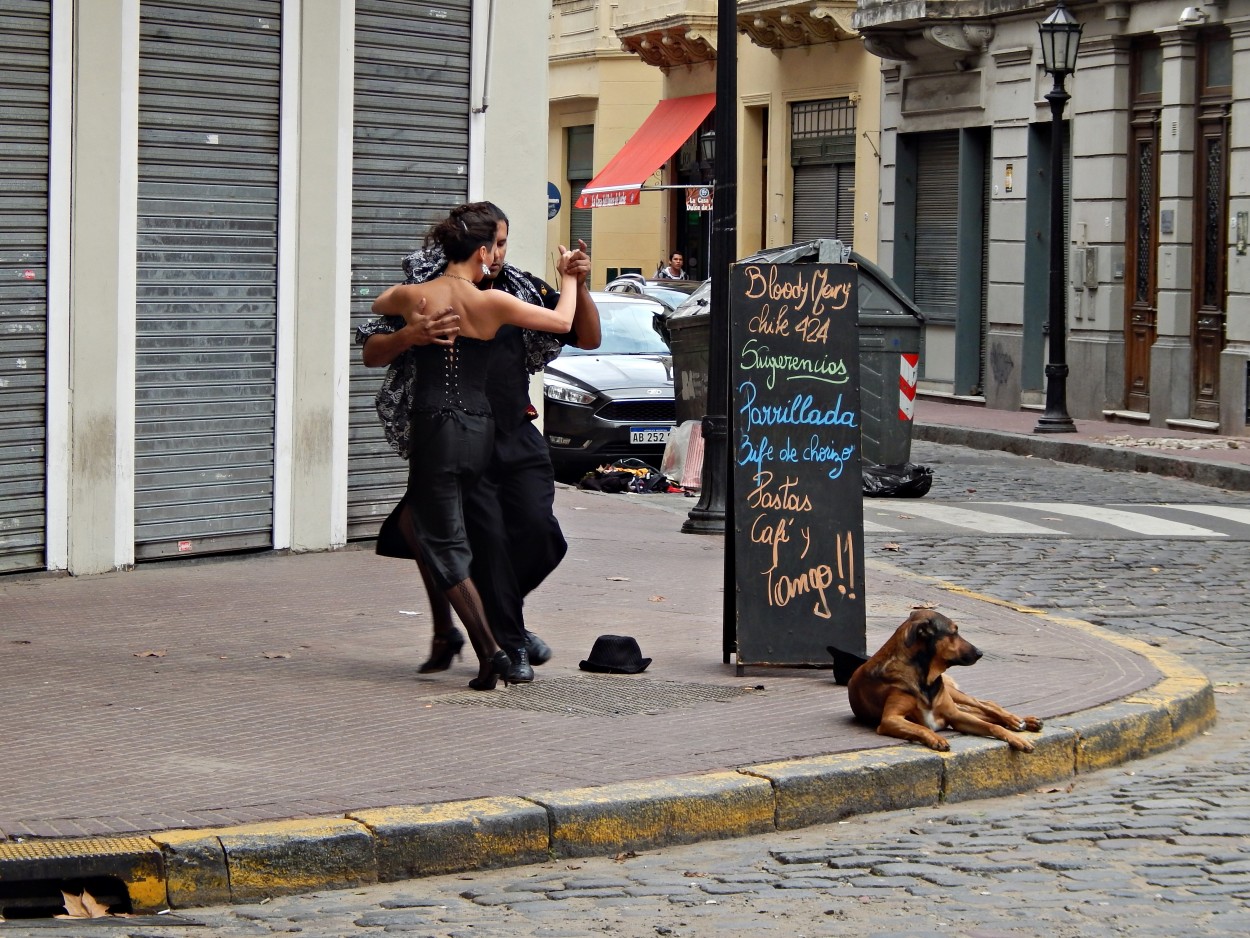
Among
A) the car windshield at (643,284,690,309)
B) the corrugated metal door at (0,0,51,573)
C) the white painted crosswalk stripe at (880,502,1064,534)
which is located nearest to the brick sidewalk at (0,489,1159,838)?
the corrugated metal door at (0,0,51,573)

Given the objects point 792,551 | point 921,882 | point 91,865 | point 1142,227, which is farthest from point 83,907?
point 1142,227

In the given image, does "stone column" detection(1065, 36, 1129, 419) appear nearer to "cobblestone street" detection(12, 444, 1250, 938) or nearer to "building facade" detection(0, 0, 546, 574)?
"building facade" detection(0, 0, 546, 574)

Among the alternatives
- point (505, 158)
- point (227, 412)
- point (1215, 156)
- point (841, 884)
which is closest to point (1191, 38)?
point (1215, 156)

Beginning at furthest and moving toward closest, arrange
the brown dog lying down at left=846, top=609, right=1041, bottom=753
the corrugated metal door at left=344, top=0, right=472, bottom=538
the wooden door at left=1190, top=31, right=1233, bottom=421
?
1. the wooden door at left=1190, top=31, right=1233, bottom=421
2. the corrugated metal door at left=344, top=0, right=472, bottom=538
3. the brown dog lying down at left=846, top=609, right=1041, bottom=753

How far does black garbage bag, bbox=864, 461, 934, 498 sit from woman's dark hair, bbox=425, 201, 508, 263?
8.93 m

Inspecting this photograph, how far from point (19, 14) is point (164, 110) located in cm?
88

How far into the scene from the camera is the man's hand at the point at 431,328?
7375mm

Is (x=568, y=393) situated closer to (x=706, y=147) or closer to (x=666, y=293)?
(x=666, y=293)

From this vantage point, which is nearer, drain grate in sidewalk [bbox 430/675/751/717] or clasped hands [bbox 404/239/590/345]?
drain grate in sidewalk [bbox 430/675/751/717]

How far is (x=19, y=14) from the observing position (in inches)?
386

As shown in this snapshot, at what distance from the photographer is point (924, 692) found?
688 centimetres

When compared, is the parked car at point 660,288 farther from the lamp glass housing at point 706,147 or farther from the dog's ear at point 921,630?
the dog's ear at point 921,630

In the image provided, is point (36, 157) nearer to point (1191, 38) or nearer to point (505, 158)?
point (505, 158)

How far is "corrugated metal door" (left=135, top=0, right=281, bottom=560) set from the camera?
410 inches
